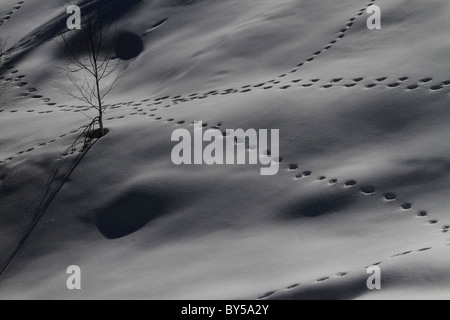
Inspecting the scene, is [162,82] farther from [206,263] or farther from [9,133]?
[206,263]

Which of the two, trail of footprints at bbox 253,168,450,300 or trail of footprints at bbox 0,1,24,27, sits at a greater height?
trail of footprints at bbox 0,1,24,27

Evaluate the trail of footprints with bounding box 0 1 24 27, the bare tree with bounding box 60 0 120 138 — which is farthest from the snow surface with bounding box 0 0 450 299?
the trail of footprints with bounding box 0 1 24 27

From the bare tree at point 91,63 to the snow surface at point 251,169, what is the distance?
206mm

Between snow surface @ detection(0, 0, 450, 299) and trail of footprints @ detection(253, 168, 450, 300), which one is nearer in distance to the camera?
trail of footprints @ detection(253, 168, 450, 300)

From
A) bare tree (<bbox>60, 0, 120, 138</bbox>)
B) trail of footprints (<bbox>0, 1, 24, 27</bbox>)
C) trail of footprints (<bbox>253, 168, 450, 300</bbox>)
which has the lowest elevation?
trail of footprints (<bbox>253, 168, 450, 300</bbox>)

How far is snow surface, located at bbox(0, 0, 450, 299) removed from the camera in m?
7.42

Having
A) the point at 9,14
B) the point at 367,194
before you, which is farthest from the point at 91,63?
the point at 367,194

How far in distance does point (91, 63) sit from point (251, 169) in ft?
10.0

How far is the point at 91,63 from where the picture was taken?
10773 millimetres

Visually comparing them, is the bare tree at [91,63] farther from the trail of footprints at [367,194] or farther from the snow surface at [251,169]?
the trail of footprints at [367,194]

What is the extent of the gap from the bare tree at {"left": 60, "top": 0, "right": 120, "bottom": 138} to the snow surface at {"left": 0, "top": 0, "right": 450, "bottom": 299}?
21 centimetres

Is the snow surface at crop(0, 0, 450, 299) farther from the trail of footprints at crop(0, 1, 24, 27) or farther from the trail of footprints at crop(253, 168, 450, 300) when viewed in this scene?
the trail of footprints at crop(0, 1, 24, 27)

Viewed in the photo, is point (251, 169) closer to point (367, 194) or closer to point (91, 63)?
point (367, 194)

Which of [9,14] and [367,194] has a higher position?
[9,14]
